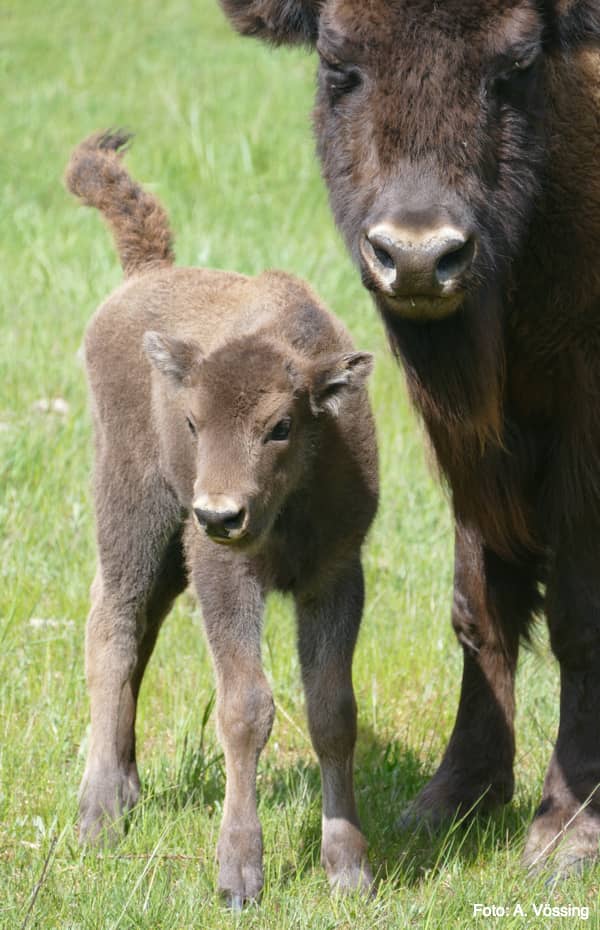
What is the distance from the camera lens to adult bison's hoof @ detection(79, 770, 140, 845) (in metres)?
5.10

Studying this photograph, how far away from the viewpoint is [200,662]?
6.71m

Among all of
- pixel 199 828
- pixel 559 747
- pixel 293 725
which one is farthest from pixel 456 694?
pixel 199 828

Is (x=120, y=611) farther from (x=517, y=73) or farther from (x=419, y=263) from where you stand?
(x=517, y=73)

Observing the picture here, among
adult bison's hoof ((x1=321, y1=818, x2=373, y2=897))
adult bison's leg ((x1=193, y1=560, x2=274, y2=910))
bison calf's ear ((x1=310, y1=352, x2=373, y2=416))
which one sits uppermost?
bison calf's ear ((x1=310, y1=352, x2=373, y2=416))

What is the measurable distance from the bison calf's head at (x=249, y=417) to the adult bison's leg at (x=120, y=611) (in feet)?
1.88

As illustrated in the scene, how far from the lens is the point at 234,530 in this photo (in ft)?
14.2

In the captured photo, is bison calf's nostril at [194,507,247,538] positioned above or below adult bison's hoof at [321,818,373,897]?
above

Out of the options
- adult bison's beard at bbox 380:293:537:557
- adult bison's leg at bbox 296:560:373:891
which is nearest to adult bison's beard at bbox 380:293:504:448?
adult bison's beard at bbox 380:293:537:557

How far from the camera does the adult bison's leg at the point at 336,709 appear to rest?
4.76 metres

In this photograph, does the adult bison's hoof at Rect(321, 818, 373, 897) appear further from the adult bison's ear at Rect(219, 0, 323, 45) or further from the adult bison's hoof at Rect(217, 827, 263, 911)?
the adult bison's ear at Rect(219, 0, 323, 45)

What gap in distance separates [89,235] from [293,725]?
622 centimetres

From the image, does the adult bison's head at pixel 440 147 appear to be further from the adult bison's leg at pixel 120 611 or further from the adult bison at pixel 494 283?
the adult bison's leg at pixel 120 611

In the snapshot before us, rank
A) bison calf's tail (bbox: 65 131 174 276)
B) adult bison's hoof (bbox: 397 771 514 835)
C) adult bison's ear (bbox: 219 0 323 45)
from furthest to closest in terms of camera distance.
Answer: bison calf's tail (bbox: 65 131 174 276) → adult bison's hoof (bbox: 397 771 514 835) → adult bison's ear (bbox: 219 0 323 45)

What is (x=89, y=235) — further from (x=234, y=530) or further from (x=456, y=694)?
(x=234, y=530)
